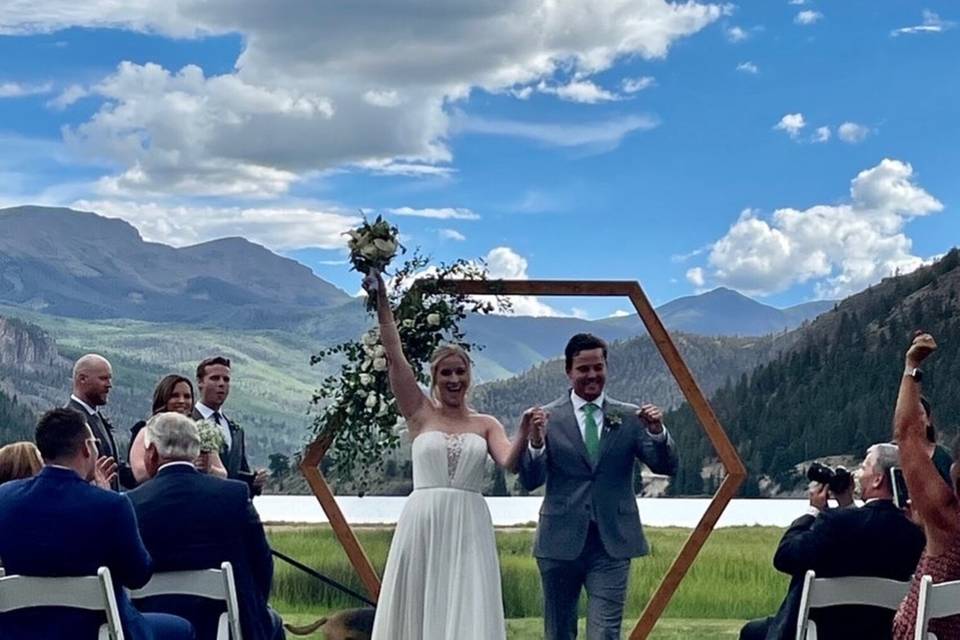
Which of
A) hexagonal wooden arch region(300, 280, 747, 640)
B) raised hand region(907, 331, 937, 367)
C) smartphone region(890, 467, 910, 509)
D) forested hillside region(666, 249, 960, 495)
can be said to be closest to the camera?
raised hand region(907, 331, 937, 367)

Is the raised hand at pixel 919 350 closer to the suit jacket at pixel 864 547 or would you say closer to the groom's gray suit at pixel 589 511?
the suit jacket at pixel 864 547

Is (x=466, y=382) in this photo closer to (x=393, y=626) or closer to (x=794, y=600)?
(x=393, y=626)

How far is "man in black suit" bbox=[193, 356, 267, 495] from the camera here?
6879 mm

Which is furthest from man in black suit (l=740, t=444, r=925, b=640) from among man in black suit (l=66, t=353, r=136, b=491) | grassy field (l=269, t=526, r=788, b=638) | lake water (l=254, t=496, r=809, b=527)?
man in black suit (l=66, t=353, r=136, b=491)

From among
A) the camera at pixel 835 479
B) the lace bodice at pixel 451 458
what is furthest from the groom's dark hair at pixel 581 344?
the camera at pixel 835 479

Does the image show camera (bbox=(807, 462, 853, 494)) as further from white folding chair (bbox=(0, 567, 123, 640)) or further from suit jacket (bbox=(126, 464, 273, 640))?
white folding chair (bbox=(0, 567, 123, 640))

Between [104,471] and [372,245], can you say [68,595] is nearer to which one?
[104,471]

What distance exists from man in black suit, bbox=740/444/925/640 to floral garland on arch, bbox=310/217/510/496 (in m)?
2.54

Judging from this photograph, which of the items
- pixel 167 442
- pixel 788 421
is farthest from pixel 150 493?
pixel 788 421

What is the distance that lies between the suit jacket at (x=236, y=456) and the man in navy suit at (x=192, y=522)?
122cm

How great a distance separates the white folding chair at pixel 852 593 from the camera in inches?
198

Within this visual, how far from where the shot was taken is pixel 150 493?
530 centimetres

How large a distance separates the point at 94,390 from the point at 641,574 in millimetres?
3204

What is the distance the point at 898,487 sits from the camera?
5406 millimetres
